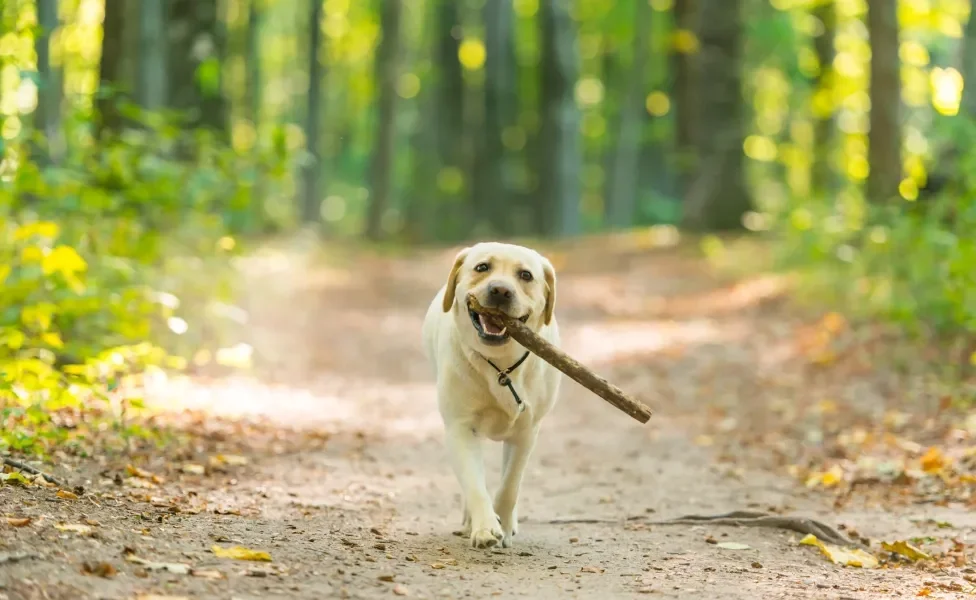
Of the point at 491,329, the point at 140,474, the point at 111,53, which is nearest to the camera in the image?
the point at 491,329

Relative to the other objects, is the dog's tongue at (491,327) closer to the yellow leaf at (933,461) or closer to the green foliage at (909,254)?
the yellow leaf at (933,461)

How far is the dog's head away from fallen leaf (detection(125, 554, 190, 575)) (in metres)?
1.83

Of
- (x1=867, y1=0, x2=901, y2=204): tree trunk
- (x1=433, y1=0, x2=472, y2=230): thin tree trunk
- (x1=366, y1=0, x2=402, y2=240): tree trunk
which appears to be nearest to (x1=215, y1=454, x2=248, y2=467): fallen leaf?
(x1=867, y1=0, x2=901, y2=204): tree trunk

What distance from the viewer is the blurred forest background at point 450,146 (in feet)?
26.6

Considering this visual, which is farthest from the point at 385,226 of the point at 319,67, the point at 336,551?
the point at 336,551

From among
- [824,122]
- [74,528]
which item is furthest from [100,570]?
→ [824,122]

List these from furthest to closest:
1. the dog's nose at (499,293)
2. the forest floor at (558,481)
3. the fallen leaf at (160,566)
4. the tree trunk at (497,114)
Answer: the tree trunk at (497,114) → the dog's nose at (499,293) → the forest floor at (558,481) → the fallen leaf at (160,566)

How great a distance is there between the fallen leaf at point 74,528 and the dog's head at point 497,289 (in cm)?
197

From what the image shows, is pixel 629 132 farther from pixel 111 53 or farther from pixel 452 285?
pixel 452 285

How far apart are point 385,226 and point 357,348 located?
15.7 m

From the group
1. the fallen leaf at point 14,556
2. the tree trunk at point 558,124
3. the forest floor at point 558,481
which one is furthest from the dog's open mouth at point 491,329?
the tree trunk at point 558,124

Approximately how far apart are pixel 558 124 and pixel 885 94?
1494cm

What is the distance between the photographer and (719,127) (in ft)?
70.5

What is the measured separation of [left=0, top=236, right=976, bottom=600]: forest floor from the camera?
4.36 meters
